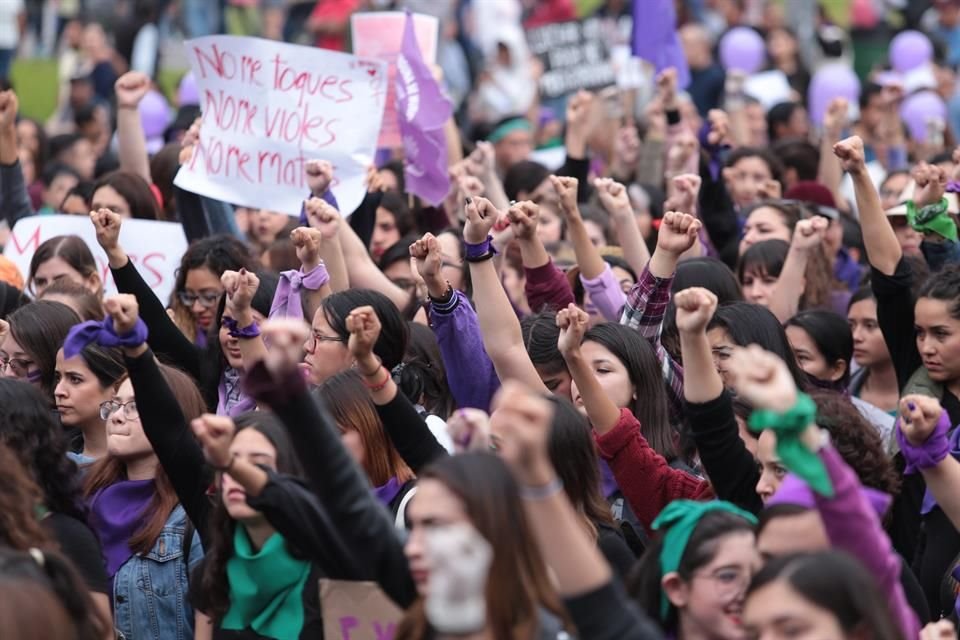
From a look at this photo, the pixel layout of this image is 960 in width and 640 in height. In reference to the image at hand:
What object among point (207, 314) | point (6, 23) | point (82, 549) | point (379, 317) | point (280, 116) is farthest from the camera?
point (6, 23)

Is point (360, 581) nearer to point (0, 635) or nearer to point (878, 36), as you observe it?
point (0, 635)

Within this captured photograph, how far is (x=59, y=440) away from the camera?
510 cm

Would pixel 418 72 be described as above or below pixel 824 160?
above

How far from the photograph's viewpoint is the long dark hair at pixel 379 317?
5.76m

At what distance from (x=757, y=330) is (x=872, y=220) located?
0.56 meters

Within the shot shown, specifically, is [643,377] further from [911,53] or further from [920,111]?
[911,53]

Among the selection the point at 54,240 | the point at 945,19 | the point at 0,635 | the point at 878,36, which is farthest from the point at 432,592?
the point at 878,36

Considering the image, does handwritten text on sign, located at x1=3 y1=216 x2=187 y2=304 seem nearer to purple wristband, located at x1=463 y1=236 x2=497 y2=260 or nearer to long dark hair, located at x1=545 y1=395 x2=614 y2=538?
purple wristband, located at x1=463 y1=236 x2=497 y2=260

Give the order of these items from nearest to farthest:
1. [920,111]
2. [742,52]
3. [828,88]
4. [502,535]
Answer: [502,535] < [920,111] < [828,88] < [742,52]

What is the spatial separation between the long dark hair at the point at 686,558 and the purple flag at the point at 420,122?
4284 millimetres

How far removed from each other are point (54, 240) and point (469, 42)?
43.3ft

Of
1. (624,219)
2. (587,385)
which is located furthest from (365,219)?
(587,385)

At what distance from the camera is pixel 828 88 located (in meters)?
14.3

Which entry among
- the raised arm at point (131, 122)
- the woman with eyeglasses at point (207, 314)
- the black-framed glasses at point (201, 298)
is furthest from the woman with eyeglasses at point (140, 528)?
the raised arm at point (131, 122)
